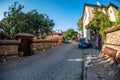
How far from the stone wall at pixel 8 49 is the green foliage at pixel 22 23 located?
1142 cm

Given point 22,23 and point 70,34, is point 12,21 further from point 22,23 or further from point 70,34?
point 70,34

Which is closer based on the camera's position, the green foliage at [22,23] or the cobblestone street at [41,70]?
the cobblestone street at [41,70]

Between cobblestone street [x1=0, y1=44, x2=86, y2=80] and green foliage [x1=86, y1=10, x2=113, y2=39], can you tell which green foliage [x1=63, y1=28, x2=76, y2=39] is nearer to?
green foliage [x1=86, y1=10, x2=113, y2=39]

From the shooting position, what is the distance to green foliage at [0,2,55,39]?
25.0 m

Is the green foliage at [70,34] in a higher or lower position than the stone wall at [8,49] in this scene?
higher

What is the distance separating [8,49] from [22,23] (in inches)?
514

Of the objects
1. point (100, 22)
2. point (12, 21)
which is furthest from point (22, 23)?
point (100, 22)

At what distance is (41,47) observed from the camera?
19.3 metres

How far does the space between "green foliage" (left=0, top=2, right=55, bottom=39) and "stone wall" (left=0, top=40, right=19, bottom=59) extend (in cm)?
1142

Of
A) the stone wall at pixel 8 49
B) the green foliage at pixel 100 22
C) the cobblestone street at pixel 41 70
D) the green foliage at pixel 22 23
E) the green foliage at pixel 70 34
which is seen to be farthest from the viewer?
the green foliage at pixel 70 34

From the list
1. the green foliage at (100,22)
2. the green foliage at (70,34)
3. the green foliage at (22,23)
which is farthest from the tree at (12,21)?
the green foliage at (70,34)

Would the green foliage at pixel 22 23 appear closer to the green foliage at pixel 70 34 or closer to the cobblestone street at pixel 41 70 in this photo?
the cobblestone street at pixel 41 70

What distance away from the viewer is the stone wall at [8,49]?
12.0 meters

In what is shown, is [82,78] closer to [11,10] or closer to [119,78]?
[119,78]
